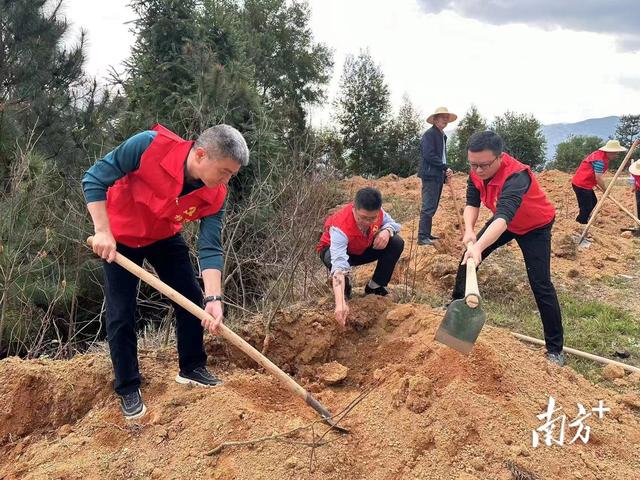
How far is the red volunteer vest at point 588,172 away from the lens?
8.52 metres

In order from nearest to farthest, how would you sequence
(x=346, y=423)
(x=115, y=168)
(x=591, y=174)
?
(x=115, y=168) → (x=346, y=423) → (x=591, y=174)

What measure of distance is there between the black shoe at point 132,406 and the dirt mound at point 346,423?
0.15 feet

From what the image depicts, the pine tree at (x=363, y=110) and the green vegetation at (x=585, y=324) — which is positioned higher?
the pine tree at (x=363, y=110)

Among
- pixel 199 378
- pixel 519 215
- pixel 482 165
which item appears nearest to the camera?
pixel 199 378

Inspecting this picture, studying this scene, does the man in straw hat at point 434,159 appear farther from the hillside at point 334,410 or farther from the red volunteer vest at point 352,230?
the hillside at point 334,410

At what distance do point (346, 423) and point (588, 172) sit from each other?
7.76 m

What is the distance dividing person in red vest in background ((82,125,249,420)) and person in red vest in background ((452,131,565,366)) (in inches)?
65.5

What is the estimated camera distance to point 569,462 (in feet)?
8.18

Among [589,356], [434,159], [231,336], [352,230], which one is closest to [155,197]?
[231,336]

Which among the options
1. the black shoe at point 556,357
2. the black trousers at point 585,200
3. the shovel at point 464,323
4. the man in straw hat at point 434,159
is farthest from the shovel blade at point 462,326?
the black trousers at point 585,200

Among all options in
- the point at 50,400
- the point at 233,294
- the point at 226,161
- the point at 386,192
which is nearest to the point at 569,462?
the point at 226,161

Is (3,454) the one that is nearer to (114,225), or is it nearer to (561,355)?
(114,225)

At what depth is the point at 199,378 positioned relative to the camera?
3.06 meters

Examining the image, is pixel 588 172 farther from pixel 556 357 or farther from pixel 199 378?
pixel 199 378
